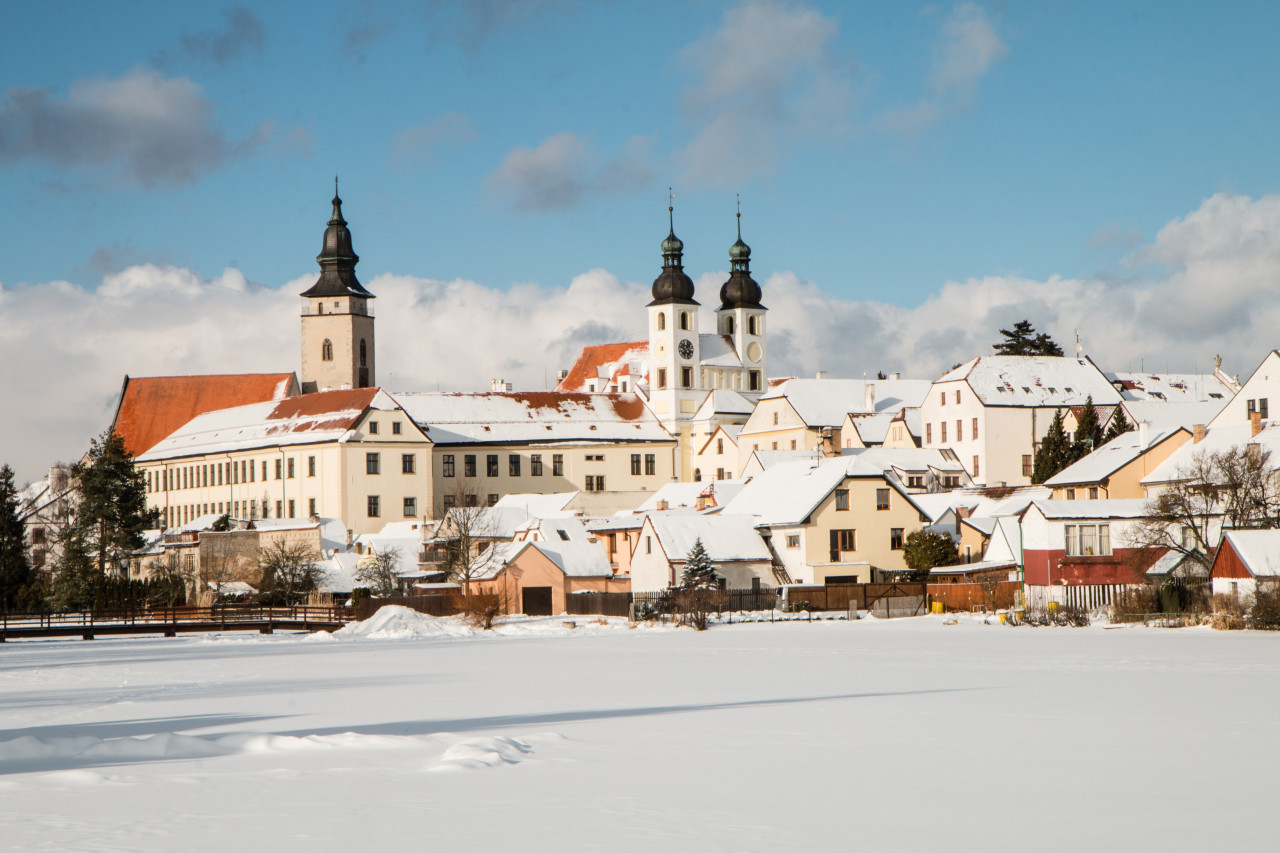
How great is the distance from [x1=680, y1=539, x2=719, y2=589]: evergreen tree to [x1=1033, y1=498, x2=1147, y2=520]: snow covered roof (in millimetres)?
12260

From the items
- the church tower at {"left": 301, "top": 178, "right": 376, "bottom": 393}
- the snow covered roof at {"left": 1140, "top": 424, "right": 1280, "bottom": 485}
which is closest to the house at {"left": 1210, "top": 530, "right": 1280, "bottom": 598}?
the snow covered roof at {"left": 1140, "top": 424, "right": 1280, "bottom": 485}

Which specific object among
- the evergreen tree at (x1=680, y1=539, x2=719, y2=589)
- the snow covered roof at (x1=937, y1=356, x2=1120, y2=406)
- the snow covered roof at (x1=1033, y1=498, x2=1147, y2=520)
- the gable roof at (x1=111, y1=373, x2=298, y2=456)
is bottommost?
the evergreen tree at (x1=680, y1=539, x2=719, y2=589)

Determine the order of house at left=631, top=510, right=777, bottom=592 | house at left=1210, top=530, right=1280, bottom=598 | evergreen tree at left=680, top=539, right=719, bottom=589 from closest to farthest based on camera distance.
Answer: house at left=1210, top=530, right=1280, bottom=598 → evergreen tree at left=680, top=539, right=719, bottom=589 → house at left=631, top=510, right=777, bottom=592

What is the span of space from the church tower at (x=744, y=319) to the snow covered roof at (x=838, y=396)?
19904 millimetres

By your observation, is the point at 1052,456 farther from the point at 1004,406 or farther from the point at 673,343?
the point at 673,343

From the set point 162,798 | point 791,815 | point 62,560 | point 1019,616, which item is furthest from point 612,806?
point 62,560

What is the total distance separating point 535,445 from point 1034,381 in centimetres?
3466

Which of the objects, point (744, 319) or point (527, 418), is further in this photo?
point (744, 319)

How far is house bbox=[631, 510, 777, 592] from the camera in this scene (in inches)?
2315

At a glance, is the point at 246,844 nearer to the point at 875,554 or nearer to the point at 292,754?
the point at 292,754

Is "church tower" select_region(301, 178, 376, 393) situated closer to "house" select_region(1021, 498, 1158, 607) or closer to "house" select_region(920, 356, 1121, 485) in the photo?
"house" select_region(920, 356, 1121, 485)

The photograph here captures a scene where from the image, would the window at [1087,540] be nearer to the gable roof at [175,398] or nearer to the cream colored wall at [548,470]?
the cream colored wall at [548,470]

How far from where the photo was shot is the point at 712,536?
Result: 6016 centimetres

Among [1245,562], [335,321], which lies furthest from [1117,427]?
[335,321]
